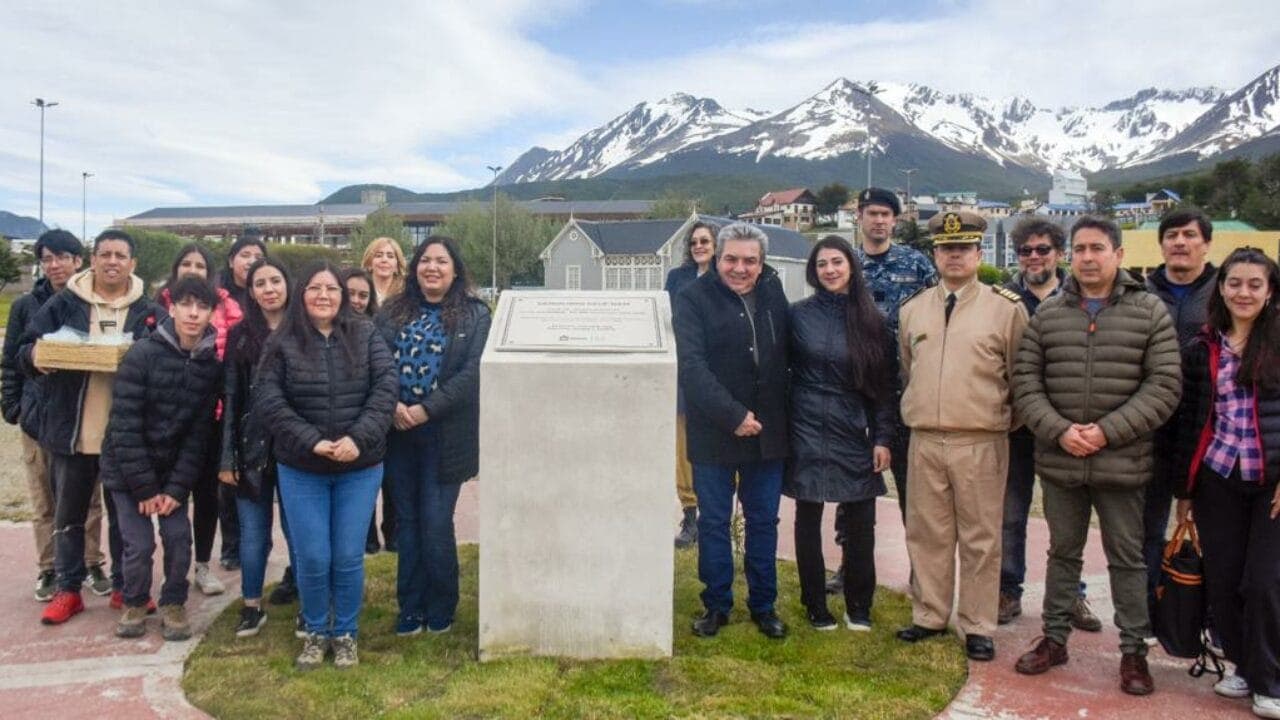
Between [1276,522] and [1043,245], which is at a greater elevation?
[1043,245]

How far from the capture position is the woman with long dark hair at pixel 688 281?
618cm

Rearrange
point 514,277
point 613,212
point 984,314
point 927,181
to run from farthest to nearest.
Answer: point 927,181 < point 613,212 < point 514,277 < point 984,314

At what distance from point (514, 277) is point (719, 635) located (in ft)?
185

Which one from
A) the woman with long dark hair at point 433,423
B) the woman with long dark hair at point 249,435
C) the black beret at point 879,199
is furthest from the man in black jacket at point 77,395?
the black beret at point 879,199

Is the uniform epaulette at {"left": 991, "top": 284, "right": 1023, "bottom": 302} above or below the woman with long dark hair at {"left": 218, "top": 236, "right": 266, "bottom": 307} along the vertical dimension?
below

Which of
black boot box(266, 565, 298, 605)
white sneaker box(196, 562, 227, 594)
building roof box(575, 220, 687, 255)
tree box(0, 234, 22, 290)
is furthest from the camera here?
building roof box(575, 220, 687, 255)

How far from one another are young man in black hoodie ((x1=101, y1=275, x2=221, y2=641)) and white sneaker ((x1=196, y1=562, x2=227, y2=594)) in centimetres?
51

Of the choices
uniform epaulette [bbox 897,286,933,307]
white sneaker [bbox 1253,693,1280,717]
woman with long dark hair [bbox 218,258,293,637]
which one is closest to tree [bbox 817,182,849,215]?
uniform epaulette [bbox 897,286,933,307]

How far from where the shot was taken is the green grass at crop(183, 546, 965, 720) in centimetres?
366

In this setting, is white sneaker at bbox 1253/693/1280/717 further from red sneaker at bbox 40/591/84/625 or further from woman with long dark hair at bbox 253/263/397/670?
red sneaker at bbox 40/591/84/625

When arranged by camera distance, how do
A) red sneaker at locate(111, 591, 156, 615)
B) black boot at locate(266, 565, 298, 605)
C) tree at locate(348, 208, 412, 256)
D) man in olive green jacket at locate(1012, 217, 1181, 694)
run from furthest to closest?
tree at locate(348, 208, 412, 256) → black boot at locate(266, 565, 298, 605) → red sneaker at locate(111, 591, 156, 615) → man in olive green jacket at locate(1012, 217, 1181, 694)

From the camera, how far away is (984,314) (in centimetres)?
426

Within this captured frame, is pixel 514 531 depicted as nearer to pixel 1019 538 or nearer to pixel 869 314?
pixel 869 314

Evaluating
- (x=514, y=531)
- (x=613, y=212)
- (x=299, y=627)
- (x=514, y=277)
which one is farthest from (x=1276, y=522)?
(x=613, y=212)
